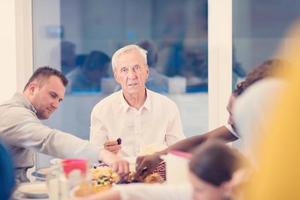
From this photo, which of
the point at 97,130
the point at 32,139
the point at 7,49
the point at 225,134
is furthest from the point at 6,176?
the point at 7,49

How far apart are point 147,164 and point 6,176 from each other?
3.96ft

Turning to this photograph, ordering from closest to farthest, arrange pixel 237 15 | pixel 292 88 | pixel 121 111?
pixel 292 88 → pixel 121 111 → pixel 237 15

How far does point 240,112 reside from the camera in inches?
39.1

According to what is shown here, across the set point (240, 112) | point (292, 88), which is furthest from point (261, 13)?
point (292, 88)

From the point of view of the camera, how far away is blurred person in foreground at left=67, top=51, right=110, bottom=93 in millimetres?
3531

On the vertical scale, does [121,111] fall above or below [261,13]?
below

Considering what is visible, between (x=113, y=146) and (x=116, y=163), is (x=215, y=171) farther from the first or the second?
(x=113, y=146)

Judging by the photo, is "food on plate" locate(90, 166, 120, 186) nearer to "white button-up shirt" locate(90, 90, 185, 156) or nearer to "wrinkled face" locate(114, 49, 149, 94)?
"white button-up shirt" locate(90, 90, 185, 156)

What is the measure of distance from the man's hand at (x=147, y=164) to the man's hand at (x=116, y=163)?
0.18 feet

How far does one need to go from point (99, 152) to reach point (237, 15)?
1.67 metres

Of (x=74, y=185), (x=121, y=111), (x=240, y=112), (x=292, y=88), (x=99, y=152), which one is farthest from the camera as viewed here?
(x=121, y=111)

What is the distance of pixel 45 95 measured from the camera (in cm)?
256

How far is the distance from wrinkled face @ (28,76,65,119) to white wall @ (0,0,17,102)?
775 mm

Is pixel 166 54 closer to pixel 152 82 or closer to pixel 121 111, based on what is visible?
pixel 152 82
